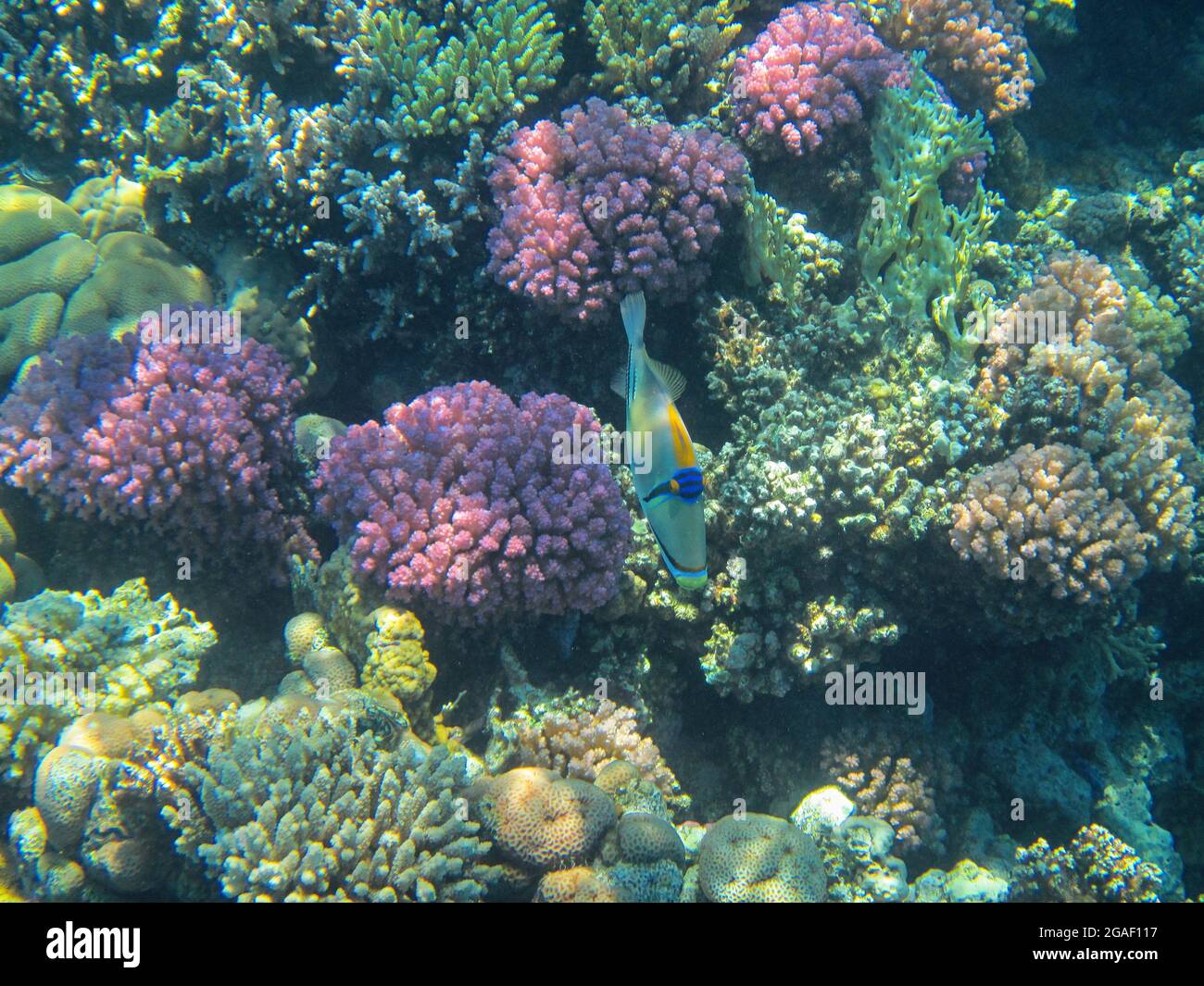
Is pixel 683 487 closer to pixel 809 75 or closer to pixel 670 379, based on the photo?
pixel 670 379

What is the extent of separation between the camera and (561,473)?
13.6 ft

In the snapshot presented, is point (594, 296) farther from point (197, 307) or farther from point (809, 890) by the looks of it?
point (809, 890)

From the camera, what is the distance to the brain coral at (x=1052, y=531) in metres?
4.21

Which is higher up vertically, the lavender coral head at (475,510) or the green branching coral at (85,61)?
the green branching coral at (85,61)

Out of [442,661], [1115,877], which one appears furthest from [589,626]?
[1115,877]

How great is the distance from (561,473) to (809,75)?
3.69 metres

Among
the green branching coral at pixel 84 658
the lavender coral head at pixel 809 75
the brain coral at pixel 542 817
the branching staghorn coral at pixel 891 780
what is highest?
the lavender coral head at pixel 809 75

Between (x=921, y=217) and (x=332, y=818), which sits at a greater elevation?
(x=921, y=217)

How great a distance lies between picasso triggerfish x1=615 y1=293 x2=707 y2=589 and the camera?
2.21 m

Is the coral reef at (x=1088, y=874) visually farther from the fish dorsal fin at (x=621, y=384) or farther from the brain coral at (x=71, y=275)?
the brain coral at (x=71, y=275)

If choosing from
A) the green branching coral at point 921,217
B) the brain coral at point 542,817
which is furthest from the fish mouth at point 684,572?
the green branching coral at point 921,217

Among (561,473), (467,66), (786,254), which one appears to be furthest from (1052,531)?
(467,66)

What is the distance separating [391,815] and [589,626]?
5.74 ft

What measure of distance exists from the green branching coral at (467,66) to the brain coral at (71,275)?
7.37 ft
